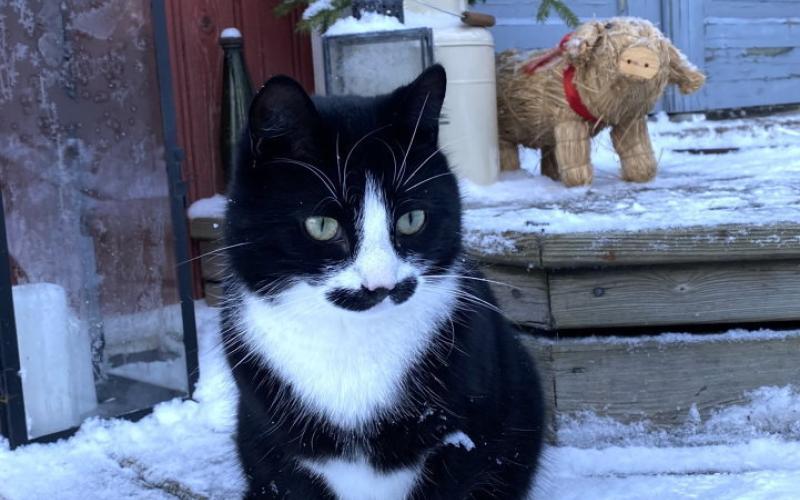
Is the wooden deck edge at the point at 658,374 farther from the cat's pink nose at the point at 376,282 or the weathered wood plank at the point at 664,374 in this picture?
the cat's pink nose at the point at 376,282

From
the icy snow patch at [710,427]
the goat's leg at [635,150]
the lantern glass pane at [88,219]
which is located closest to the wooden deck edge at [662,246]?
the icy snow patch at [710,427]

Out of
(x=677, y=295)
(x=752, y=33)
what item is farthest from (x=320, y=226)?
(x=752, y=33)

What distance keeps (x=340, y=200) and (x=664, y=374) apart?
94 cm

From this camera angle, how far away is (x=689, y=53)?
4.16 meters

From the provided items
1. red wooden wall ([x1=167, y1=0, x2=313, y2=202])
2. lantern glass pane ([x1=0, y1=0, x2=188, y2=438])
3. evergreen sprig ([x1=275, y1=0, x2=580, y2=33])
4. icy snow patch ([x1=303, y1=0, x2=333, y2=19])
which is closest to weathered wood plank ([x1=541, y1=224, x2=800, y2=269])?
lantern glass pane ([x1=0, y1=0, x2=188, y2=438])

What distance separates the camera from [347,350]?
126 cm

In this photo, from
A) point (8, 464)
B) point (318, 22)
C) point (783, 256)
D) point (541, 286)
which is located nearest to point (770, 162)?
point (783, 256)

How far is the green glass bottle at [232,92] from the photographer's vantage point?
2.86 metres

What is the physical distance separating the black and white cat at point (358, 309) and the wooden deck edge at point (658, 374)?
0.40 meters

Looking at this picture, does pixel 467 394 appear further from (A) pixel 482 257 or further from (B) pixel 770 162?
(B) pixel 770 162

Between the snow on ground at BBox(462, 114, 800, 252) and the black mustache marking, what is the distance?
672mm

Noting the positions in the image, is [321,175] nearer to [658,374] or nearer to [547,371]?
[547,371]

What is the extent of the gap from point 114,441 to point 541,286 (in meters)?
1.08

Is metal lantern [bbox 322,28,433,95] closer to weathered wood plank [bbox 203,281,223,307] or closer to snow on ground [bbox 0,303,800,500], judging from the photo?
weathered wood plank [bbox 203,281,223,307]
